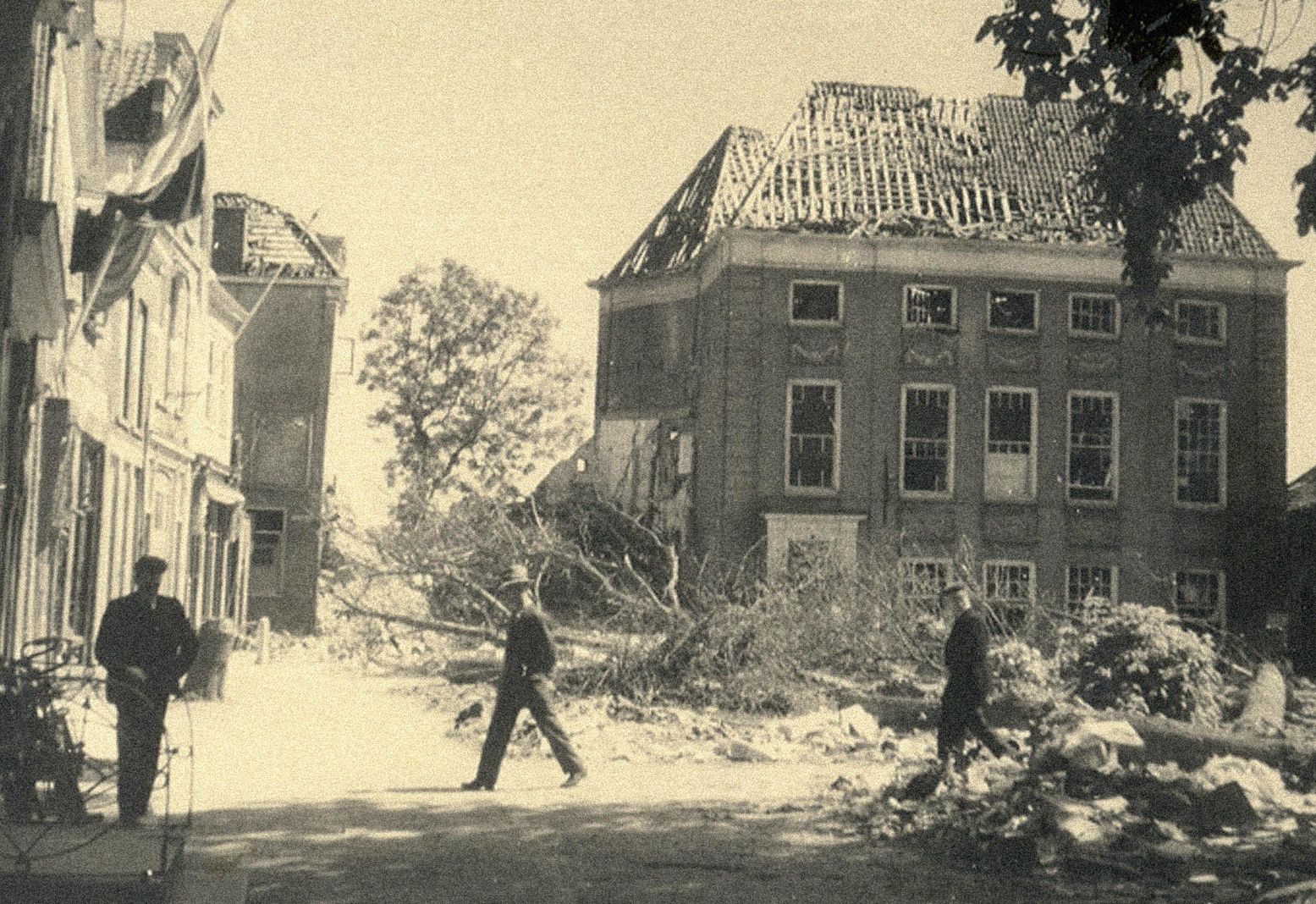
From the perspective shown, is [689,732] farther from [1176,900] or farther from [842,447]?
[842,447]

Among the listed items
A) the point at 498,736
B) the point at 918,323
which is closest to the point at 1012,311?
the point at 918,323

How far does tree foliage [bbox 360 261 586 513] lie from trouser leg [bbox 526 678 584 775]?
34.8 meters

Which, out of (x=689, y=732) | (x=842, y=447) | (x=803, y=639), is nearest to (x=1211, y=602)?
(x=842, y=447)

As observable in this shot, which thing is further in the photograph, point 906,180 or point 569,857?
point 906,180

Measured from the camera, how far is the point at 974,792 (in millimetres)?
11141

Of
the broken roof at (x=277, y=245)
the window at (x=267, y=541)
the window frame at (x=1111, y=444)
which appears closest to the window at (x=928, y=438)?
the window frame at (x=1111, y=444)

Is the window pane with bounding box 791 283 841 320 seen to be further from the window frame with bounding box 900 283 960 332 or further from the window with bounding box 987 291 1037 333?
the window with bounding box 987 291 1037 333

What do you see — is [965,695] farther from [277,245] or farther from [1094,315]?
[277,245]

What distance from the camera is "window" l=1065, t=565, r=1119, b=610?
3225cm

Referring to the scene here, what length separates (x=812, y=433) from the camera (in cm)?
3184

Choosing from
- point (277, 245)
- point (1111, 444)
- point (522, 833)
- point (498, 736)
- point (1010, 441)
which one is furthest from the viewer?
point (277, 245)

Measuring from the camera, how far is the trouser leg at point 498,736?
12.0 metres

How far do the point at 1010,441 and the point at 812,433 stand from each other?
170 inches

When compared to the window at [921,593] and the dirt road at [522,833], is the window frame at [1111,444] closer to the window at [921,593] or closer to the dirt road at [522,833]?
the window at [921,593]
